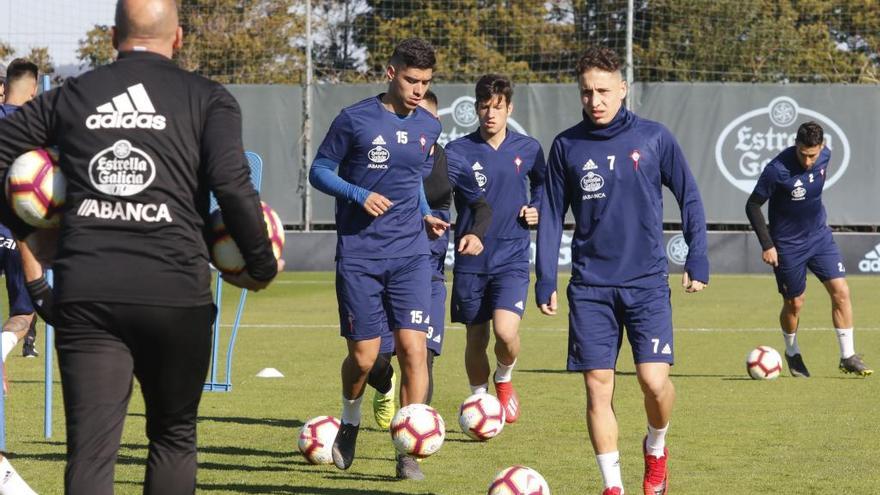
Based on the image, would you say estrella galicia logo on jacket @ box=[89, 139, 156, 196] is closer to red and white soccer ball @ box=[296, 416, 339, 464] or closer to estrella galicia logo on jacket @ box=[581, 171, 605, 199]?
estrella galicia logo on jacket @ box=[581, 171, 605, 199]

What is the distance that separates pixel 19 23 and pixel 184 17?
499 centimetres

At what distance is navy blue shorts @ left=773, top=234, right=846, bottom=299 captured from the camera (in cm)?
1256

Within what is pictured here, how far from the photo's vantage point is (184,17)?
101ft

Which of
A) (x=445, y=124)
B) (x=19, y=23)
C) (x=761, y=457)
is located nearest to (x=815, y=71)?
(x=445, y=124)

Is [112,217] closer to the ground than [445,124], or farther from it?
farther from it

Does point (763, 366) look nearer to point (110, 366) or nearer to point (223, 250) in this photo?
point (223, 250)

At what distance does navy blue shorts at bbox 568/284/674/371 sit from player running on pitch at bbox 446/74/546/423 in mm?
2823

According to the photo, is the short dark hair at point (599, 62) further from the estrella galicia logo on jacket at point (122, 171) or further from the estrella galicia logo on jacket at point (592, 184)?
the estrella galicia logo on jacket at point (122, 171)

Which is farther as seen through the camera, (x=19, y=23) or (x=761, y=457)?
(x=19, y=23)

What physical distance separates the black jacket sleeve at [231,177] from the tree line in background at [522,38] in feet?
74.9

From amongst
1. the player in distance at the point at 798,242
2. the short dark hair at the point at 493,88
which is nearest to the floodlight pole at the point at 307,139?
the player in distance at the point at 798,242

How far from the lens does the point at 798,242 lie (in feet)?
41.4

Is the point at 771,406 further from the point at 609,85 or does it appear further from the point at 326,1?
the point at 326,1

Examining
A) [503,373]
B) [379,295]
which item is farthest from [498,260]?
[379,295]
